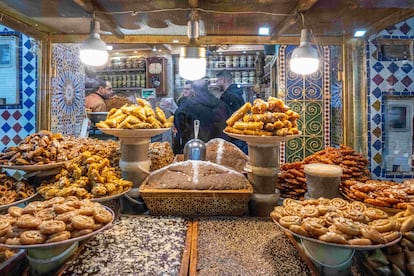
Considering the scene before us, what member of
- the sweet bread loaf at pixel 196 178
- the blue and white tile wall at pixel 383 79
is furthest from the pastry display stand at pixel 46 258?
the blue and white tile wall at pixel 383 79

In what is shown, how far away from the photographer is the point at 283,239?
160cm

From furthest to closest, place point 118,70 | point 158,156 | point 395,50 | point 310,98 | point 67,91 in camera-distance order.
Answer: point 118,70 → point 310,98 → point 67,91 → point 395,50 → point 158,156

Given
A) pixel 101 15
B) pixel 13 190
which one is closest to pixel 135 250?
pixel 13 190

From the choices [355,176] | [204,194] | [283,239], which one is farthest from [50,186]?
[355,176]

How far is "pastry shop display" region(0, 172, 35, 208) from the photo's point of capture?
1732 millimetres

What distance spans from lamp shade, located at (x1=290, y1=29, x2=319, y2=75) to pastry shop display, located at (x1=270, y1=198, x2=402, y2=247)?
42.3 inches

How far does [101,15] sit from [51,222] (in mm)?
1671

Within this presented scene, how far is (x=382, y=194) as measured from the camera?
1695 millimetres

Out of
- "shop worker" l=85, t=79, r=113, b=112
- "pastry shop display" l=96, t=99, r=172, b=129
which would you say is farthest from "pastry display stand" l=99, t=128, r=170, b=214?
"shop worker" l=85, t=79, r=113, b=112

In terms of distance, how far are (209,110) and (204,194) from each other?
212 centimetres

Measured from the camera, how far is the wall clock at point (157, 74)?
6496mm

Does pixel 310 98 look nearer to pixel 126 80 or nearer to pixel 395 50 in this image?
pixel 395 50

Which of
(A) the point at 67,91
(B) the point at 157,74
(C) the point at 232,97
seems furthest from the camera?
(B) the point at 157,74

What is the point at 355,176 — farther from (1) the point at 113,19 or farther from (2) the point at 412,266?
(1) the point at 113,19
